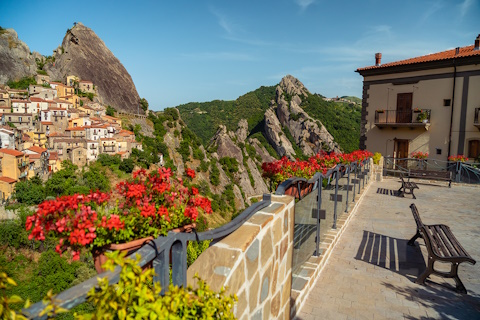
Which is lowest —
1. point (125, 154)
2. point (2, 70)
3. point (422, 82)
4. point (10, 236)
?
point (10, 236)

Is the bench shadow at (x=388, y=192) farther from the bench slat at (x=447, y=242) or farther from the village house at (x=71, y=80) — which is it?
the village house at (x=71, y=80)

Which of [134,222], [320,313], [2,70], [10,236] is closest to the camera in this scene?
[134,222]

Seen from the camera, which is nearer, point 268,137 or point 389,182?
point 389,182

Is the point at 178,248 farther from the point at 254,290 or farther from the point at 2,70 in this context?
the point at 2,70

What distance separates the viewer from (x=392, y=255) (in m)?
5.30

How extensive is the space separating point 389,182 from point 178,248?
1443 cm

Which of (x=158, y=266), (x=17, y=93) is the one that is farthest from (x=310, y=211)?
(x=17, y=93)

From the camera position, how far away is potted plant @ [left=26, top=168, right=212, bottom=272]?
6.38 ft

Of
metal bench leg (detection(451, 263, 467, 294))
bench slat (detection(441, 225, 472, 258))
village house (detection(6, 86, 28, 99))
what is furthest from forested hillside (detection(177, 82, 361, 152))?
metal bench leg (detection(451, 263, 467, 294))

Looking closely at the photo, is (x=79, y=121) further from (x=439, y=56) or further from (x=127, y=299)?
(x=127, y=299)

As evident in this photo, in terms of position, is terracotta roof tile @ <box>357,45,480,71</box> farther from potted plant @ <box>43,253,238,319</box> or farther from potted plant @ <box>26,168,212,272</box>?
potted plant @ <box>43,253,238,319</box>

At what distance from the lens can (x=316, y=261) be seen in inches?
179

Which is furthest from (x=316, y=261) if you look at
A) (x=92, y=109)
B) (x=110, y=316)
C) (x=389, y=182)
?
(x=92, y=109)

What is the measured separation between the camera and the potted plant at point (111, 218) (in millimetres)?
1945
